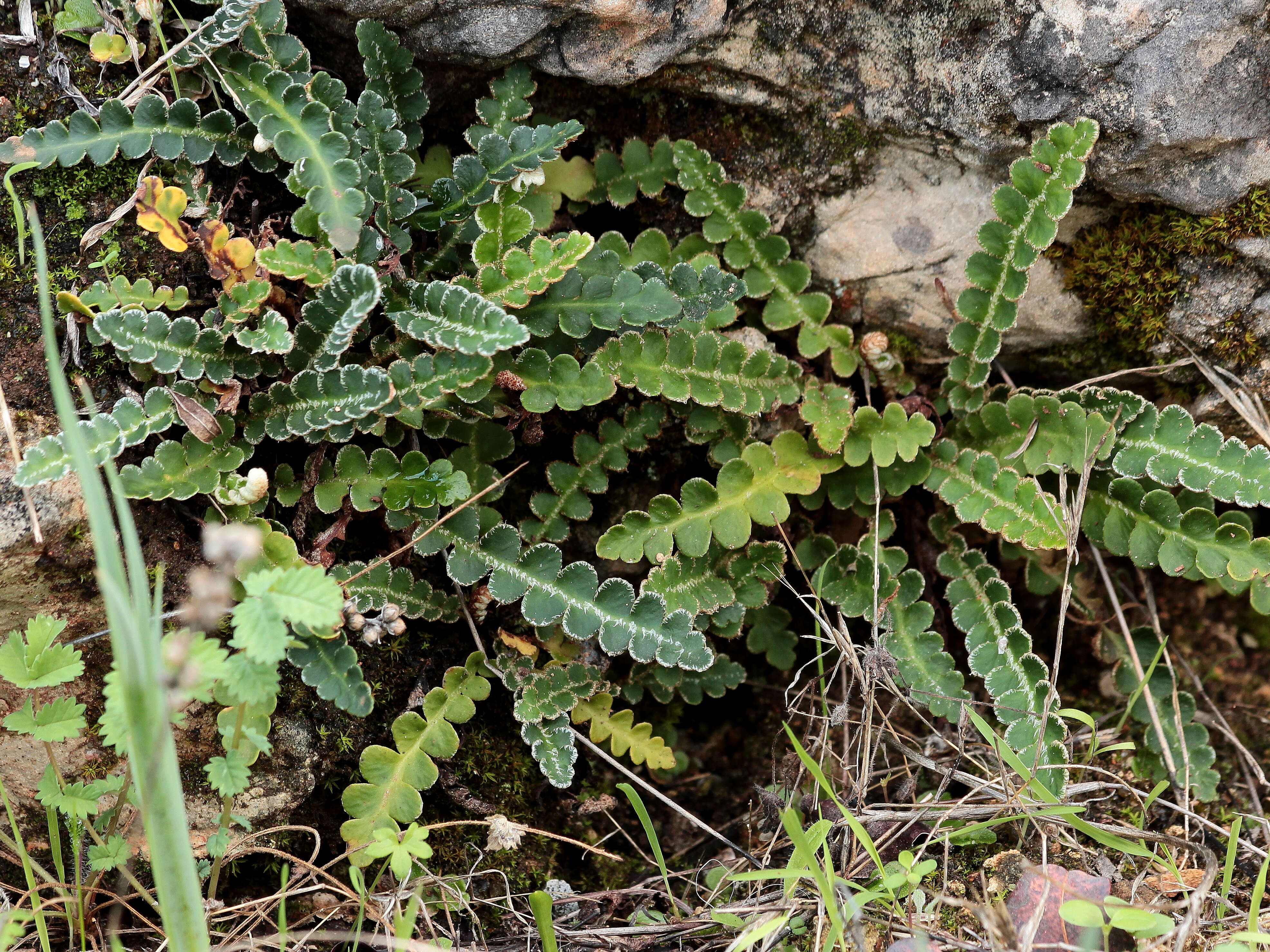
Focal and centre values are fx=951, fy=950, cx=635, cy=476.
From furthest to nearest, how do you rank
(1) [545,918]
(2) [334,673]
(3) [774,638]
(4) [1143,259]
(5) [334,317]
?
(3) [774,638] < (4) [1143,259] < (5) [334,317] < (2) [334,673] < (1) [545,918]

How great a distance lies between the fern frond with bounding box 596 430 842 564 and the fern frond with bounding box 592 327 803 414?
0.56ft

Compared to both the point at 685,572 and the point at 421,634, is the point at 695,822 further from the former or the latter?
the point at 421,634

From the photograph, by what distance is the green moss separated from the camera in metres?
2.93

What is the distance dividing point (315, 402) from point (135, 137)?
2.97 ft

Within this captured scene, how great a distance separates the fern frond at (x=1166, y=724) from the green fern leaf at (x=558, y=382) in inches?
75.2

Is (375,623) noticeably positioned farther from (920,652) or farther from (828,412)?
(920,652)

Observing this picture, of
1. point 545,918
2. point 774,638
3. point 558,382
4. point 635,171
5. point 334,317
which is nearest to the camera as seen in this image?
point 545,918

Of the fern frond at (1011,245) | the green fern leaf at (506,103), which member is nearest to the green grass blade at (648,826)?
the fern frond at (1011,245)

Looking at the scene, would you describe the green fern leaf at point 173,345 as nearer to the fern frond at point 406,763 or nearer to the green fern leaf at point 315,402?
the green fern leaf at point 315,402

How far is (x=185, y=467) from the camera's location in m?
2.61

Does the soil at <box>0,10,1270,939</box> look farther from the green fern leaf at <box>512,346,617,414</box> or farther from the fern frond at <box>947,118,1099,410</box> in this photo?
the fern frond at <box>947,118,1099,410</box>

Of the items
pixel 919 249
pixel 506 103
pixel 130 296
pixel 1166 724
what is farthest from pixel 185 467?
pixel 1166 724

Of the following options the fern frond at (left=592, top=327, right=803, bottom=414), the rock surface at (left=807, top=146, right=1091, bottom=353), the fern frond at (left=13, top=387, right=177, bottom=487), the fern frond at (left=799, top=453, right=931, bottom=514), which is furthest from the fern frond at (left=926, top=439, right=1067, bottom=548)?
the fern frond at (left=13, top=387, right=177, bottom=487)

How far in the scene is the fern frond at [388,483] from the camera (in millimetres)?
2736
